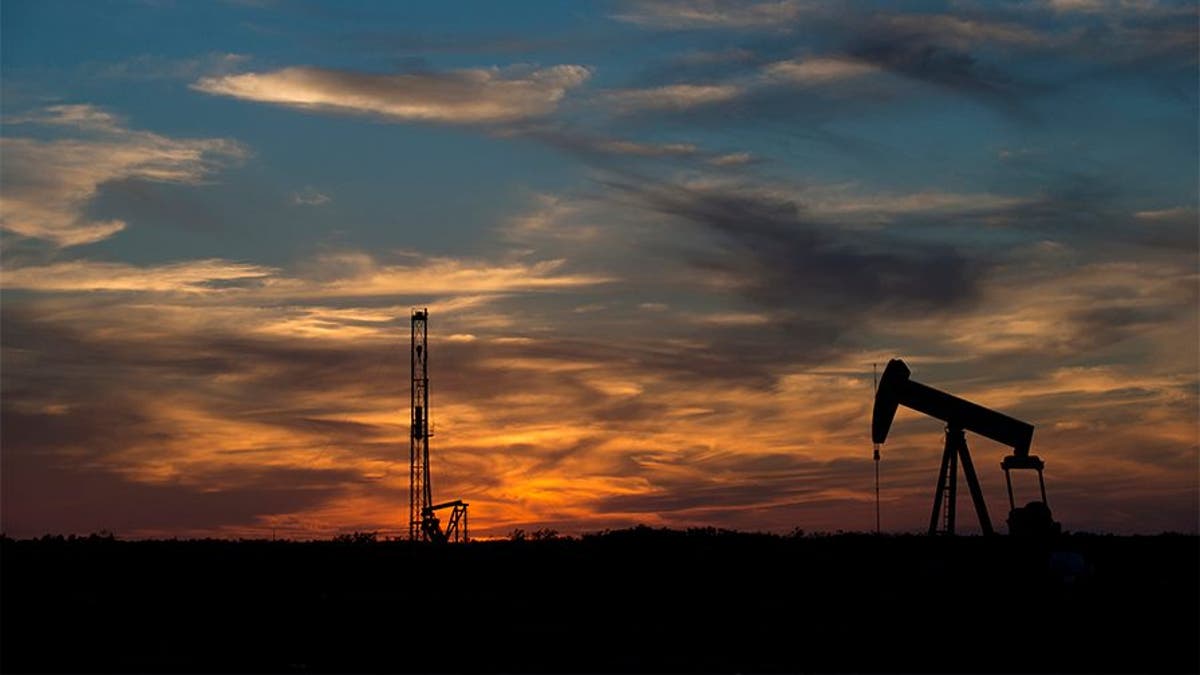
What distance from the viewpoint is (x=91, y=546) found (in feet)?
95.1

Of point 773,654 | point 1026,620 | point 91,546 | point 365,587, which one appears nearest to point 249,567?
point 365,587

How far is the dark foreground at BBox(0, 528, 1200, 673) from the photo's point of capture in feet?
63.7

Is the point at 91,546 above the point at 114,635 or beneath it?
above

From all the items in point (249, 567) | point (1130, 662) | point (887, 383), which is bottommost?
point (1130, 662)

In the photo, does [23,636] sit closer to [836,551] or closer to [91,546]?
[91,546]

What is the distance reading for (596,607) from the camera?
2327 cm

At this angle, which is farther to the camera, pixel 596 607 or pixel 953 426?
pixel 953 426

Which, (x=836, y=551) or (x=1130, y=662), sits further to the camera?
(x=836, y=551)

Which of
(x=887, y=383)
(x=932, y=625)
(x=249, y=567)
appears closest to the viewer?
(x=932, y=625)

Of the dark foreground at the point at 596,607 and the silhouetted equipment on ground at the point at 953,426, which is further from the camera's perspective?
the silhouetted equipment on ground at the point at 953,426

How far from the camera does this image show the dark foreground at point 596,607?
19.4 m

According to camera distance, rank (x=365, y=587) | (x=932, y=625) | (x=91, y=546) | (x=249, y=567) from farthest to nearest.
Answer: (x=91, y=546)
(x=249, y=567)
(x=365, y=587)
(x=932, y=625)

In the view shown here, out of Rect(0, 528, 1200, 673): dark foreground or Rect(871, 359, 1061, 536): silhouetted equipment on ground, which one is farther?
Rect(871, 359, 1061, 536): silhouetted equipment on ground

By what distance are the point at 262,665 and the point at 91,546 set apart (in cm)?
1151
